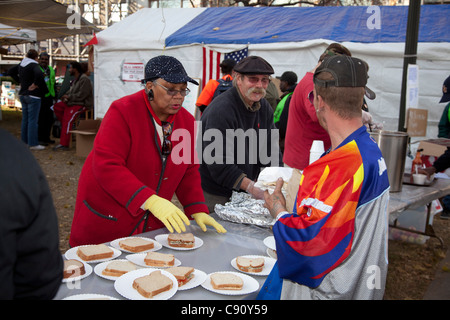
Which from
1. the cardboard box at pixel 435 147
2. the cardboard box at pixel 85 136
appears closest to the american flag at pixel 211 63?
the cardboard box at pixel 85 136

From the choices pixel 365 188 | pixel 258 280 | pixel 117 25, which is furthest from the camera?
pixel 117 25

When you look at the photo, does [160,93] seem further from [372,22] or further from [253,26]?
[253,26]

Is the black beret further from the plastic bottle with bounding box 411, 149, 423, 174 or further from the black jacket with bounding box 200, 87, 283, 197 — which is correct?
the plastic bottle with bounding box 411, 149, 423, 174

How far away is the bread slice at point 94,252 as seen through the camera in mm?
1910

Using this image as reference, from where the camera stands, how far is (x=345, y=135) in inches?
61.2

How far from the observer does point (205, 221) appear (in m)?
2.52

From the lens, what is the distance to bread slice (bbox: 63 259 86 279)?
1714 mm

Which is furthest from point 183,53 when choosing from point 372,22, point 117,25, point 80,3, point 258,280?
point 80,3

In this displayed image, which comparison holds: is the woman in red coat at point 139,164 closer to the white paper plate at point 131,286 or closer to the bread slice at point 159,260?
the bread slice at point 159,260

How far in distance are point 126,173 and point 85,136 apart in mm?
7724

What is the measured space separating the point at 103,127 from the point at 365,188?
1.47 m

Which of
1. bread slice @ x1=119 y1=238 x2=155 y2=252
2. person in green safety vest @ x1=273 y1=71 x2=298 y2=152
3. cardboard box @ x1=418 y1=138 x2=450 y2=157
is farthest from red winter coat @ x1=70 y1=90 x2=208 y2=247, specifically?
person in green safety vest @ x1=273 y1=71 x2=298 y2=152

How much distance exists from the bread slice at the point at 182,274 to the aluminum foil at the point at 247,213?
83 cm

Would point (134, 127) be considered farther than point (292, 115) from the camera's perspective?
No
